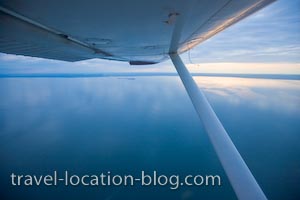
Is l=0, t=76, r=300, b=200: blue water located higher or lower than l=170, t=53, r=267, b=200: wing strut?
lower

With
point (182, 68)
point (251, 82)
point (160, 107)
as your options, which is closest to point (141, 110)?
point (160, 107)

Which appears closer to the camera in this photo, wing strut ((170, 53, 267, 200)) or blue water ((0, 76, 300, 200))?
wing strut ((170, 53, 267, 200))

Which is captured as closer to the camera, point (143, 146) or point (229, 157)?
point (229, 157)

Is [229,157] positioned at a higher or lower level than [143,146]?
higher

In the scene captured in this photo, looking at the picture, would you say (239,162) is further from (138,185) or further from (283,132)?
(283,132)

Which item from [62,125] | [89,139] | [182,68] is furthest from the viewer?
[62,125]

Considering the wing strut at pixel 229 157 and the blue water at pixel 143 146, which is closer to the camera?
the wing strut at pixel 229 157

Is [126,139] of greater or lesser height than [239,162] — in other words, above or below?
below

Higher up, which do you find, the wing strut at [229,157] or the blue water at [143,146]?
the wing strut at [229,157]
